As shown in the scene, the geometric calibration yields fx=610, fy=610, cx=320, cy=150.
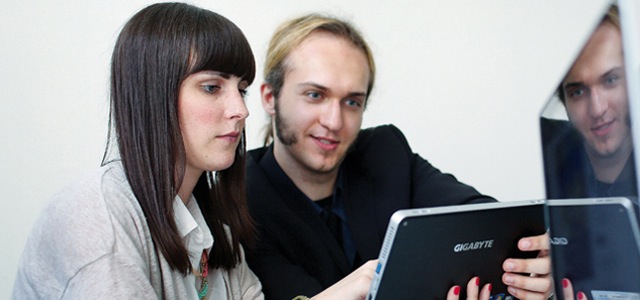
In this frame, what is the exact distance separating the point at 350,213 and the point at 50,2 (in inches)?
43.3

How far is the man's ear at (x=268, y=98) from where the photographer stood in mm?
1658

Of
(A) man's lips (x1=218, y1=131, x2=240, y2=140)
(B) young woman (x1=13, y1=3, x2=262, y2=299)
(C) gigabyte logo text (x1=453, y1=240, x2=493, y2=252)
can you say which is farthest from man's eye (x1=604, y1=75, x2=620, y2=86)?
(A) man's lips (x1=218, y1=131, x2=240, y2=140)

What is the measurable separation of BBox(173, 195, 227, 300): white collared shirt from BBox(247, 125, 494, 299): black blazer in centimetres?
18

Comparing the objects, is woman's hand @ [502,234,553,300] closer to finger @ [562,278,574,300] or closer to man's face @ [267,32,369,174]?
finger @ [562,278,574,300]

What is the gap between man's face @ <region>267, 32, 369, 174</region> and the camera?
151cm

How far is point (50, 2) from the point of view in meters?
1.81

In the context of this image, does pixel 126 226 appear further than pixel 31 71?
No

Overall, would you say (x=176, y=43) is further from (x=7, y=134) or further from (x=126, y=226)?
(x=7, y=134)

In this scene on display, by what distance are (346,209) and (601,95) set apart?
42.7 inches

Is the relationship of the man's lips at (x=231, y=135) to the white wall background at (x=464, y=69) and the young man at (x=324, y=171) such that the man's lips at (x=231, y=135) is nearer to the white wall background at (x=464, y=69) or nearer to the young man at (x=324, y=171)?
the young man at (x=324, y=171)

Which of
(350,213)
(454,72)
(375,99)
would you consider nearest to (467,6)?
(454,72)

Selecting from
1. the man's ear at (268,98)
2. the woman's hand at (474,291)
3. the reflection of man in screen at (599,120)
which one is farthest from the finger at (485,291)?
the man's ear at (268,98)

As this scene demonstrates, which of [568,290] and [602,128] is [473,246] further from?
[602,128]

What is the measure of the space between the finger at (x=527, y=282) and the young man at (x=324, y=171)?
0.46 metres
